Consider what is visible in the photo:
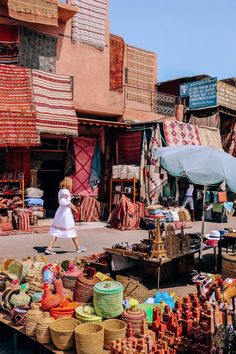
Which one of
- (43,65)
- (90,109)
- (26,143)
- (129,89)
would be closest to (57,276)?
(26,143)

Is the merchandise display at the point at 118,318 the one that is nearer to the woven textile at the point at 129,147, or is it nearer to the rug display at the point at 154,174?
the rug display at the point at 154,174

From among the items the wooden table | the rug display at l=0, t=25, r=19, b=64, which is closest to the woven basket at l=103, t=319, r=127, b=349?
the wooden table

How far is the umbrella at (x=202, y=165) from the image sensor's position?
20.7 feet

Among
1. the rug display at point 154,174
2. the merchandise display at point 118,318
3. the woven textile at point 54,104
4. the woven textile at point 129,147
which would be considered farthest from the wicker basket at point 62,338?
the woven textile at point 129,147

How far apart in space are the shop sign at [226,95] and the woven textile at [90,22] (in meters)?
5.84

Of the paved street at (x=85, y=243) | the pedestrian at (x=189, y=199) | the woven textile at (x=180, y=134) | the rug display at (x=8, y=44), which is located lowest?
the paved street at (x=85, y=243)

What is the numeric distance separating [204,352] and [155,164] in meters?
9.30

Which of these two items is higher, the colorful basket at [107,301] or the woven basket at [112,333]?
the colorful basket at [107,301]

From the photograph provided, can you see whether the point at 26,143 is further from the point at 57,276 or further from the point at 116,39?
the point at 116,39

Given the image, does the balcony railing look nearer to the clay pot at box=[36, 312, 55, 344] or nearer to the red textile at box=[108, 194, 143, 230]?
the red textile at box=[108, 194, 143, 230]

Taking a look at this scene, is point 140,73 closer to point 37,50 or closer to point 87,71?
point 87,71

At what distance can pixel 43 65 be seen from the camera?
1323 centimetres

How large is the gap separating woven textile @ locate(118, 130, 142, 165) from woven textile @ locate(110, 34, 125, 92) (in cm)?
401

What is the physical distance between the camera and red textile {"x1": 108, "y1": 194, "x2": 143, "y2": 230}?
11.9 m
